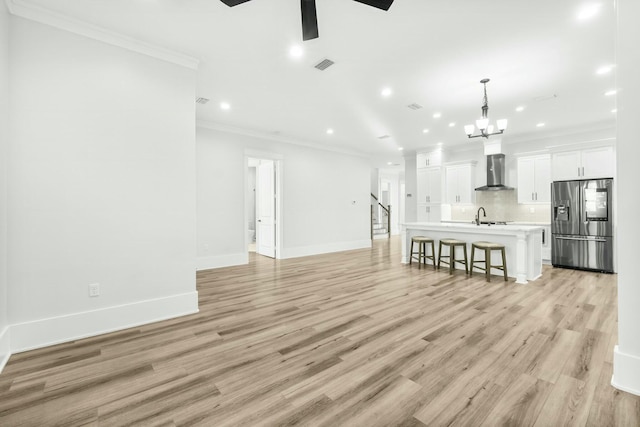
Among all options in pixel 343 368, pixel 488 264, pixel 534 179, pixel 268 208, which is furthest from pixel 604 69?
pixel 268 208

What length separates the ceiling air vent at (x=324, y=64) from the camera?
350cm

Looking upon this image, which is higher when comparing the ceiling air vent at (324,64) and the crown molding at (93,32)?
the ceiling air vent at (324,64)

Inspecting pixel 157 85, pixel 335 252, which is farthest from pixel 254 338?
pixel 335 252

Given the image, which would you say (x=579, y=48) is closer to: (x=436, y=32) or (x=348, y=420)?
(x=436, y=32)

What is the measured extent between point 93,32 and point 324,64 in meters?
2.40

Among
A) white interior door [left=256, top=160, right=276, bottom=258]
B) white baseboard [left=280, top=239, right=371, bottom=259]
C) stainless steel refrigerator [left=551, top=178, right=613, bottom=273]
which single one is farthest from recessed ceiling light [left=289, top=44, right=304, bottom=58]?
stainless steel refrigerator [left=551, top=178, right=613, bottom=273]

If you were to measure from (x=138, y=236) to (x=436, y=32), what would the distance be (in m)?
3.75

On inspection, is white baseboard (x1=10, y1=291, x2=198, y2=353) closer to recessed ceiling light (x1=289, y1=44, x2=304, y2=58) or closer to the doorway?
recessed ceiling light (x1=289, y1=44, x2=304, y2=58)

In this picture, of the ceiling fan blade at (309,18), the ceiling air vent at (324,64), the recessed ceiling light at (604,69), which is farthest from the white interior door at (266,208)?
the recessed ceiling light at (604,69)

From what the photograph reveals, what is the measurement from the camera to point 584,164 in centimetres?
584

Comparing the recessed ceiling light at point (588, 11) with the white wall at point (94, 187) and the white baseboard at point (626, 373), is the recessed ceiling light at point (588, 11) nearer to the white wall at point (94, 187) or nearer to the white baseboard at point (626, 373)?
the white baseboard at point (626, 373)

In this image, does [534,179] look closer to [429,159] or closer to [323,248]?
[429,159]

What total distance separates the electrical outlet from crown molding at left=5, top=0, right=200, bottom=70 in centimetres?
Answer: 243

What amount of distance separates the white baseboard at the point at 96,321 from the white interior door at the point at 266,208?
3917 millimetres
